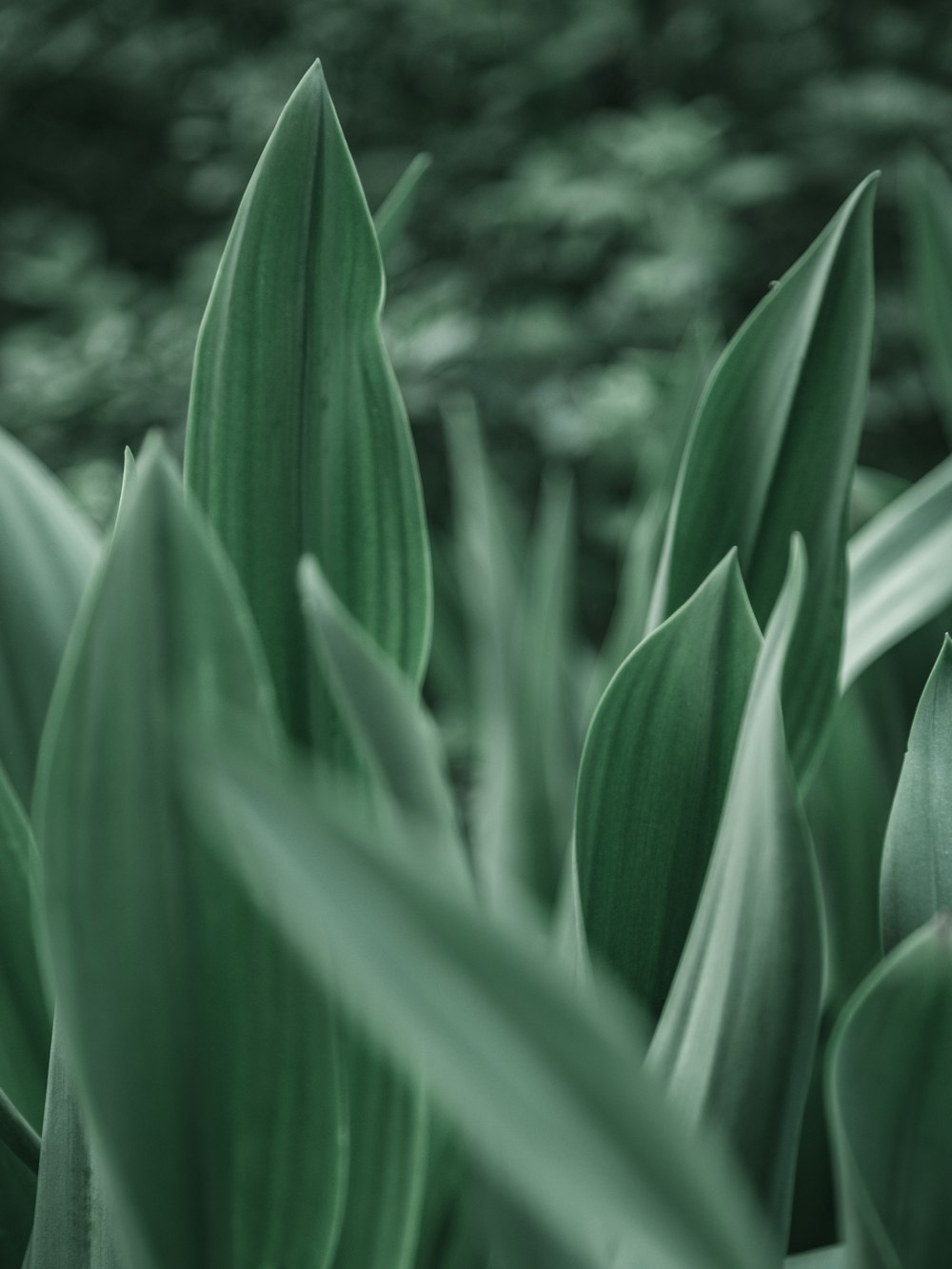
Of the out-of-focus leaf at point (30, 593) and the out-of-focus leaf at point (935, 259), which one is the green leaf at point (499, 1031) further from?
the out-of-focus leaf at point (935, 259)

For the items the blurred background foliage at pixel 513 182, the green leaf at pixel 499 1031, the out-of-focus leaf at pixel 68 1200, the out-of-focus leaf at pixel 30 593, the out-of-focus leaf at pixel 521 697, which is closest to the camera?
the green leaf at pixel 499 1031

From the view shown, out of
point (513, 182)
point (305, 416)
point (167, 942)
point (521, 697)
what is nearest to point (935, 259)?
point (521, 697)

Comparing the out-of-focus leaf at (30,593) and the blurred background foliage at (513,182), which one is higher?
the blurred background foliage at (513,182)

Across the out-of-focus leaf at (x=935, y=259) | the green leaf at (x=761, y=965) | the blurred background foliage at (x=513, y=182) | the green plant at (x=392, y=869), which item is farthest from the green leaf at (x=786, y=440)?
the blurred background foliage at (x=513, y=182)

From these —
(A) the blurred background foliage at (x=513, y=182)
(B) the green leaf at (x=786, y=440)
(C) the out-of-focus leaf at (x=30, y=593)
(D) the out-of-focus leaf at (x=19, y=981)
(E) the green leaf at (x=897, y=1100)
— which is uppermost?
(A) the blurred background foliage at (x=513, y=182)

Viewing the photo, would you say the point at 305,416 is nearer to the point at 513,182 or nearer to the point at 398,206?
the point at 398,206
